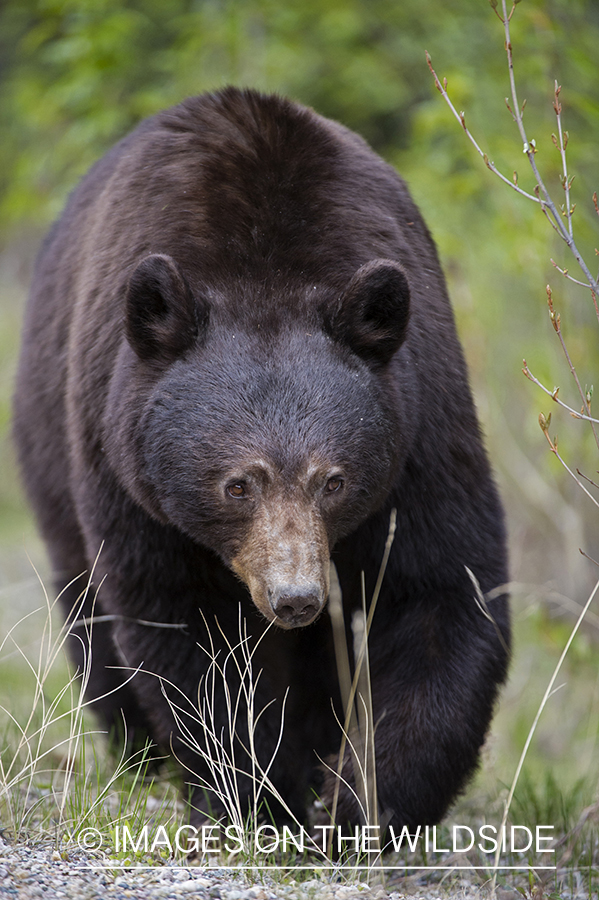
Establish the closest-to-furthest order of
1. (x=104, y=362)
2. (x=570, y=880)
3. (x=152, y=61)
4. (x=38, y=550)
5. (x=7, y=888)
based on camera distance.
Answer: (x=7, y=888) → (x=570, y=880) → (x=104, y=362) → (x=152, y=61) → (x=38, y=550)

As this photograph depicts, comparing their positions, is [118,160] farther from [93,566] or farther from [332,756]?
[332,756]

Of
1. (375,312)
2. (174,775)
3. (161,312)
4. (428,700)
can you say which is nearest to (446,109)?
(375,312)

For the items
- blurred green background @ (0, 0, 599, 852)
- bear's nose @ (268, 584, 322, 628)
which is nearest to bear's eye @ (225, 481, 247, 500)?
bear's nose @ (268, 584, 322, 628)

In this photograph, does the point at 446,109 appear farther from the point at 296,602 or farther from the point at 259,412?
the point at 296,602

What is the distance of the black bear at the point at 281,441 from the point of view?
3328 millimetres

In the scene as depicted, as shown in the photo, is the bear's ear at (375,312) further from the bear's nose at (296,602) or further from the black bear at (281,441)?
the bear's nose at (296,602)

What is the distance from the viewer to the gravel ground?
8.00ft

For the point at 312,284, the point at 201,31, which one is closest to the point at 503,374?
the point at 201,31

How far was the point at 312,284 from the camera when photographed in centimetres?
357

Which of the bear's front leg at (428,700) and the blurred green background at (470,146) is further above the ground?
the blurred green background at (470,146)

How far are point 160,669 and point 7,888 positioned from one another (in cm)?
155

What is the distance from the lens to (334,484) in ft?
10.9

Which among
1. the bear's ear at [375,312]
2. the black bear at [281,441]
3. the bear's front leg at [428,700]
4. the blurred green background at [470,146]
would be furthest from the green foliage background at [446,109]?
the bear's front leg at [428,700]

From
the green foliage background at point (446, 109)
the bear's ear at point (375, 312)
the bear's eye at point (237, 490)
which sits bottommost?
the bear's eye at point (237, 490)
